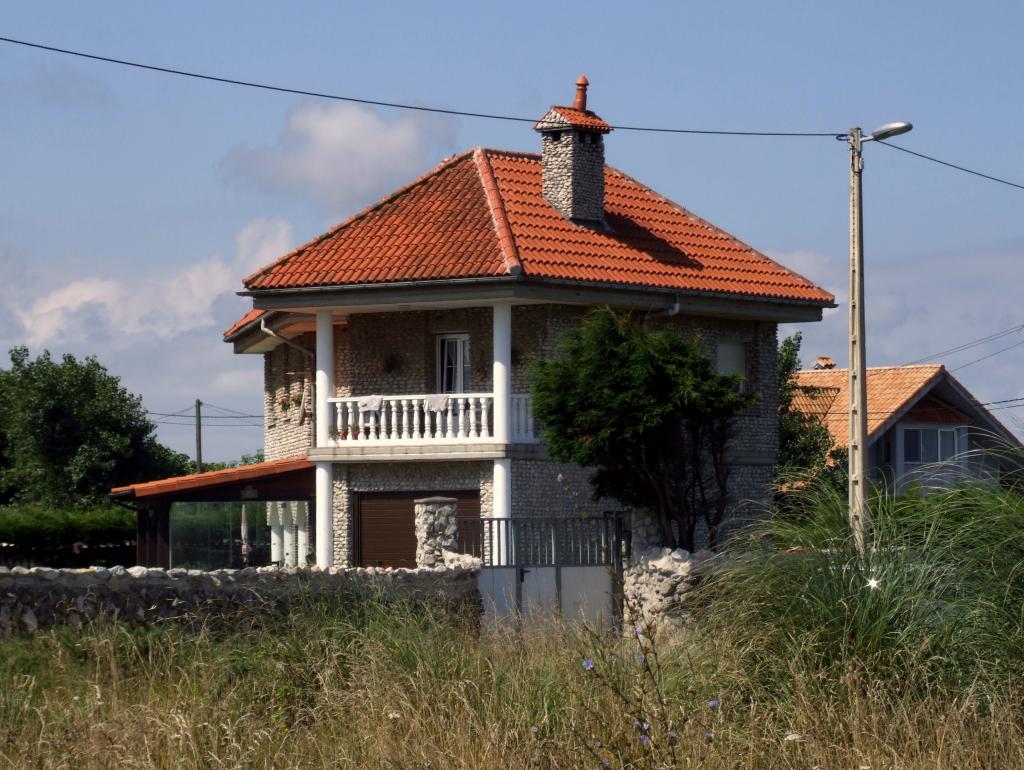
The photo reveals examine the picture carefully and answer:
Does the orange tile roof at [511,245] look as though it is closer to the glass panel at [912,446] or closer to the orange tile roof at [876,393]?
the orange tile roof at [876,393]

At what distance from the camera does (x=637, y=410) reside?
72.8 ft

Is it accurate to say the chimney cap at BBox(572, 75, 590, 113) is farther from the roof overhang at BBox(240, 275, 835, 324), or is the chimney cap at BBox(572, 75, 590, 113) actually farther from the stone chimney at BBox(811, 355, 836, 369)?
the stone chimney at BBox(811, 355, 836, 369)

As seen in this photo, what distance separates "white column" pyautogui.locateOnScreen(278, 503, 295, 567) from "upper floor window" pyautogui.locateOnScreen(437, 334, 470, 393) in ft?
15.6

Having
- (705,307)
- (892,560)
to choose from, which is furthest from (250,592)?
(705,307)

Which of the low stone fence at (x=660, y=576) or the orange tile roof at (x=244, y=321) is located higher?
the orange tile roof at (x=244, y=321)

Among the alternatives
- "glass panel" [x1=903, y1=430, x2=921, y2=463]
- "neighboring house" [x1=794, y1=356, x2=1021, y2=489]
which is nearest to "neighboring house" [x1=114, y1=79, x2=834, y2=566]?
"neighboring house" [x1=794, y1=356, x2=1021, y2=489]

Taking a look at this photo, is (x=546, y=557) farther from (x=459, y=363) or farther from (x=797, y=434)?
(x=797, y=434)

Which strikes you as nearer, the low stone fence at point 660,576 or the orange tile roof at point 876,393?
the low stone fence at point 660,576

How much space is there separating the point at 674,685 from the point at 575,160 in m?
19.2

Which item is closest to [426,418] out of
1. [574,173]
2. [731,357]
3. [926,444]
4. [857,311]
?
[574,173]

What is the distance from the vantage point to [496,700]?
10.4 metres

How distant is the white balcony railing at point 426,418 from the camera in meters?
26.2

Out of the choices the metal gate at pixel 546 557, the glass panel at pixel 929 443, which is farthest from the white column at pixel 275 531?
the glass panel at pixel 929 443

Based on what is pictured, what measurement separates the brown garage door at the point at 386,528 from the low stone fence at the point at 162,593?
356 inches
